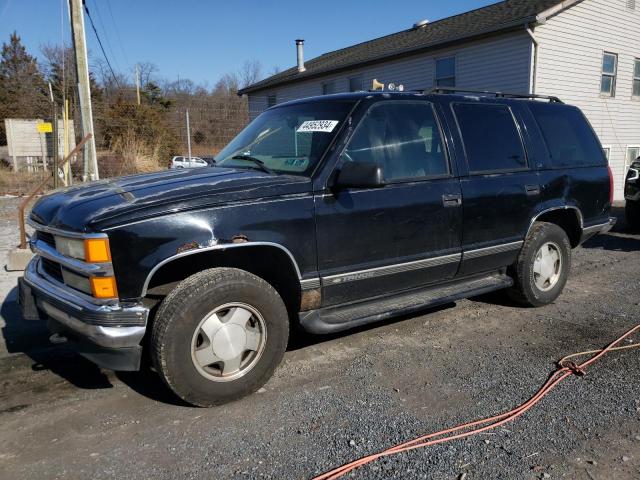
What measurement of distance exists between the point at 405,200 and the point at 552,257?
216cm

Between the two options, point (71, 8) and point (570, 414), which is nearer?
point (570, 414)

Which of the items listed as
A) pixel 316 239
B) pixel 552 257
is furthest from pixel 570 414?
pixel 552 257

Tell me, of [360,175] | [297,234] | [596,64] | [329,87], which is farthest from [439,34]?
[297,234]

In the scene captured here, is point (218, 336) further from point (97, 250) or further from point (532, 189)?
point (532, 189)

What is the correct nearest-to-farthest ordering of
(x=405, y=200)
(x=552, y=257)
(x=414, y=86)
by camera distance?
(x=405, y=200)
(x=552, y=257)
(x=414, y=86)

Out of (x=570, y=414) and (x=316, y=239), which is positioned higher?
(x=316, y=239)

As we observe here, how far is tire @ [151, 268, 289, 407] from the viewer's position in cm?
294

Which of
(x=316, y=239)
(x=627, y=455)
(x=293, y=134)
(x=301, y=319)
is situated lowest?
(x=627, y=455)

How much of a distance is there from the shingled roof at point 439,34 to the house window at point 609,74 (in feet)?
9.40

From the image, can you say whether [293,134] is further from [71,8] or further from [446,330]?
[71,8]

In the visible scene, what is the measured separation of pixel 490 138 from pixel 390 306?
1783mm

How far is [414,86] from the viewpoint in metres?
16.8

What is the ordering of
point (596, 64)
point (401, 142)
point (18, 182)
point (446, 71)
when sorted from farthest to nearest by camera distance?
point (446, 71)
point (596, 64)
point (18, 182)
point (401, 142)

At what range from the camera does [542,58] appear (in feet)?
44.4
